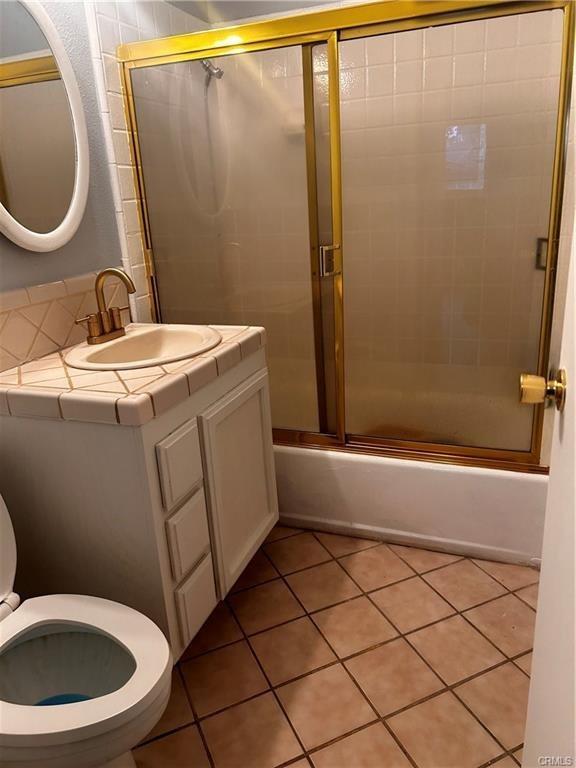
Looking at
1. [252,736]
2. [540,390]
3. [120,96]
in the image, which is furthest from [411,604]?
[120,96]

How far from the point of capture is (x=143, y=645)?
1.09 meters

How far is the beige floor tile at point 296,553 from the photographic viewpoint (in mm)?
1944

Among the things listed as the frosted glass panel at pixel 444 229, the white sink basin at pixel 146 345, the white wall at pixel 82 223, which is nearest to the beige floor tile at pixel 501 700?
the frosted glass panel at pixel 444 229

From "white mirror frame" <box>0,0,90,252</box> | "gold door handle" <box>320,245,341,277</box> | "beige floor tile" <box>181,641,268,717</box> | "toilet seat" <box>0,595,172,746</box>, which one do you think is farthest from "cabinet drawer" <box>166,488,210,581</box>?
"gold door handle" <box>320,245,341,277</box>

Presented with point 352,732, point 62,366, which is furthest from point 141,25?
point 352,732

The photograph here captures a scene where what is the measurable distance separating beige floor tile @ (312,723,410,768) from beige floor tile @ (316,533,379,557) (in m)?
0.70

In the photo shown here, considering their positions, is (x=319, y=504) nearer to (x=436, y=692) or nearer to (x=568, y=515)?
(x=436, y=692)

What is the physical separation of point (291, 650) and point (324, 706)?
0.68ft

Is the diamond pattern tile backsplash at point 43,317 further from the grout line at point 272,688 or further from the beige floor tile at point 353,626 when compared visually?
the beige floor tile at point 353,626

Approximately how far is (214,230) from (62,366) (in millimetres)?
949

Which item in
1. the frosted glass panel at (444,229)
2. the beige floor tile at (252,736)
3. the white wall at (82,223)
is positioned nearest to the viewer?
the beige floor tile at (252,736)

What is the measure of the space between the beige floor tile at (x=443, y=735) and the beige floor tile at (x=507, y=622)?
0.83ft

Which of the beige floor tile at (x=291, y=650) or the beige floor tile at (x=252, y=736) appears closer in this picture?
the beige floor tile at (x=252, y=736)

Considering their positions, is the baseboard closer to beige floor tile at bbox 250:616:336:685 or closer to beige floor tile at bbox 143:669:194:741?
beige floor tile at bbox 250:616:336:685
